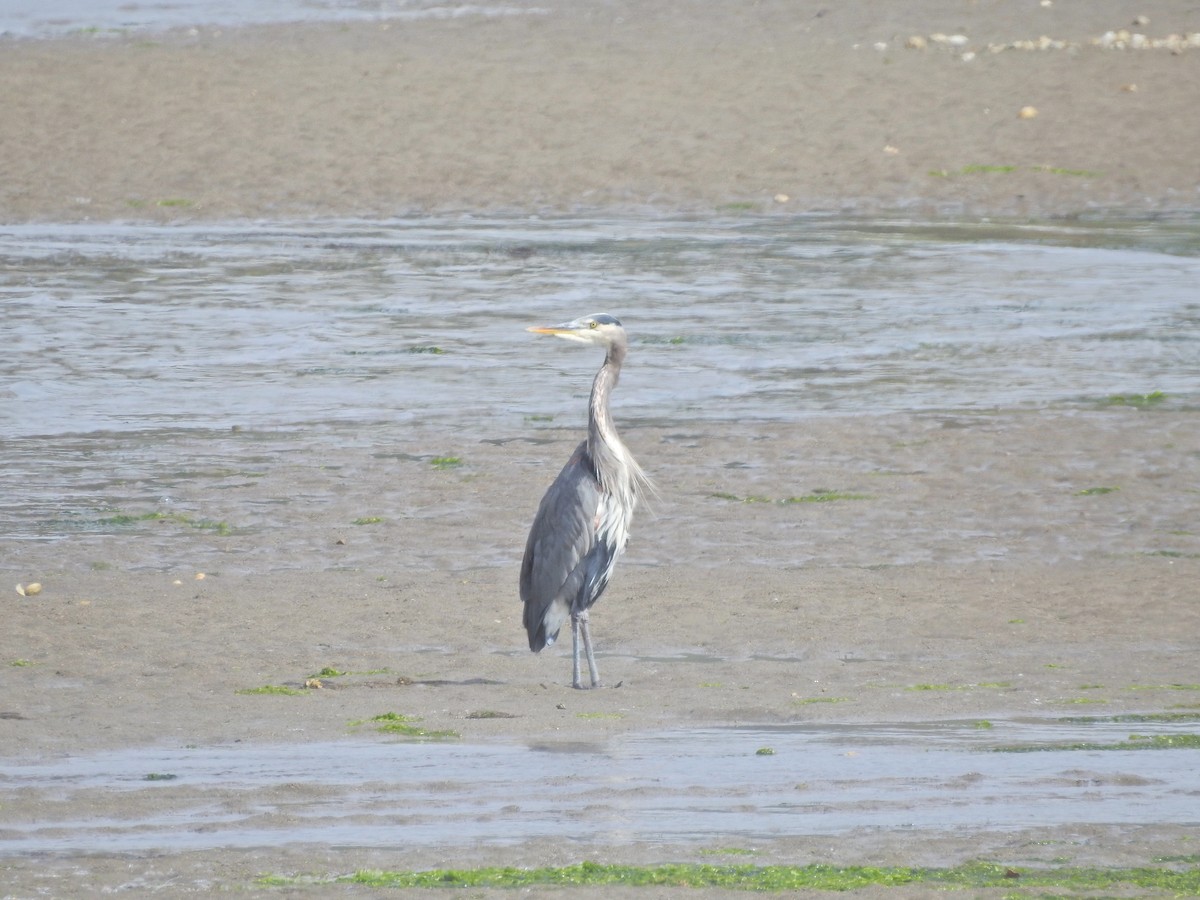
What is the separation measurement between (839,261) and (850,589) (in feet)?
27.7

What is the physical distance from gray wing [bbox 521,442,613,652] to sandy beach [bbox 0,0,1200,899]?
0.26m

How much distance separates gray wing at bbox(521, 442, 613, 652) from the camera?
26.2 ft

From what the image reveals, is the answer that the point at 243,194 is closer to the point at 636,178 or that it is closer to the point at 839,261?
the point at 636,178

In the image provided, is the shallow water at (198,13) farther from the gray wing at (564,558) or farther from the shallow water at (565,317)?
the gray wing at (564,558)

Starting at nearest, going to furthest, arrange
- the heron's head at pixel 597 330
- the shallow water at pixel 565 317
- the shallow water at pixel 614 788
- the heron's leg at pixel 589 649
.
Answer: the shallow water at pixel 614 788
the heron's leg at pixel 589 649
the heron's head at pixel 597 330
the shallow water at pixel 565 317

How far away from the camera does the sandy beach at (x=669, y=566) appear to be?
6.75 meters

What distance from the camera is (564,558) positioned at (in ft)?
26.4

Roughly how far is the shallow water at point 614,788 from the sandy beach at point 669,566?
0.11m

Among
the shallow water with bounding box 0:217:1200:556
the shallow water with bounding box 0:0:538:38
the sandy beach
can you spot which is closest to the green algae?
the sandy beach

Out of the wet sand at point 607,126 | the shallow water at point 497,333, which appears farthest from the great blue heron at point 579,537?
the wet sand at point 607,126

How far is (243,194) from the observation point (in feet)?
66.1

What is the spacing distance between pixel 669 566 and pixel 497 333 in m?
5.47

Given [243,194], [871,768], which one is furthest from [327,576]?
[243,194]

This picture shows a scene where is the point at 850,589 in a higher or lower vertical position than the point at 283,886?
lower
